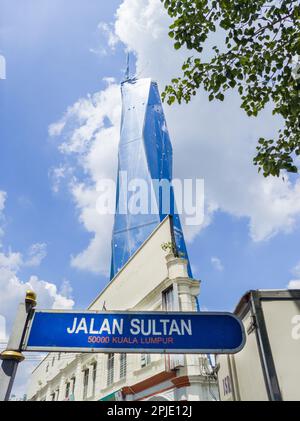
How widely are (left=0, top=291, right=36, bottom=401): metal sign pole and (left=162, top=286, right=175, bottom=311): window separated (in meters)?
9.34

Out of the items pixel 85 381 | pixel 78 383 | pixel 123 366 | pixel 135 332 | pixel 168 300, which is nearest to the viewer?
pixel 135 332

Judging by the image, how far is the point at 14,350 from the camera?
2.71m

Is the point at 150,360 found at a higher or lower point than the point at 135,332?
higher

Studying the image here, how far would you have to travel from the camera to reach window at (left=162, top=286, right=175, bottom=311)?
11.9m

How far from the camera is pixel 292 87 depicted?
5.25 m

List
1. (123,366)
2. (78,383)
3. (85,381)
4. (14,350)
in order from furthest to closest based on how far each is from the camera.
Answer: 1. (78,383)
2. (85,381)
3. (123,366)
4. (14,350)

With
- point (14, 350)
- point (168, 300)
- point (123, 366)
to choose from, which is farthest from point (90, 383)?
point (14, 350)

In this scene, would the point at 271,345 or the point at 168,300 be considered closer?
the point at 271,345

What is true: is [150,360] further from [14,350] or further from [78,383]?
[14,350]

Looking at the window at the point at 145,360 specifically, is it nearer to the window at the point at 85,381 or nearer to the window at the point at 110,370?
the window at the point at 110,370

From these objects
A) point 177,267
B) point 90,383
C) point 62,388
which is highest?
point 177,267

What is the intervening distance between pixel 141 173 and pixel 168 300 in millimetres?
11433

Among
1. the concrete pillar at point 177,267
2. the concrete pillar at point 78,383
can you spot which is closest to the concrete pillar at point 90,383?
the concrete pillar at point 78,383

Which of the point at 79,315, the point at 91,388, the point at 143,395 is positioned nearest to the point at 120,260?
the point at 91,388
